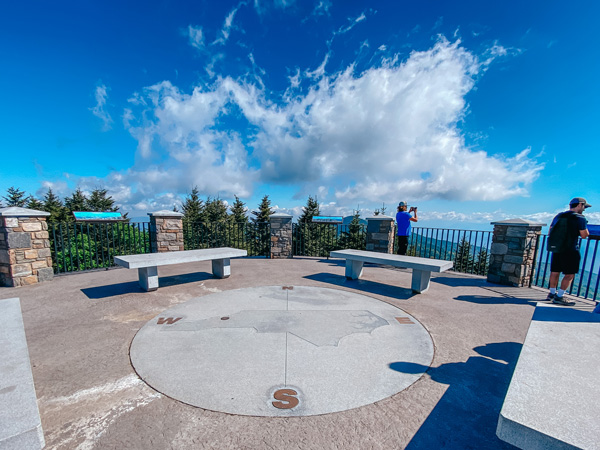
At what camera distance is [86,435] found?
1731mm

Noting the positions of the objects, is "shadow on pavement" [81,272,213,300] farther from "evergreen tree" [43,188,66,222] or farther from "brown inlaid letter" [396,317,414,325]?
"evergreen tree" [43,188,66,222]

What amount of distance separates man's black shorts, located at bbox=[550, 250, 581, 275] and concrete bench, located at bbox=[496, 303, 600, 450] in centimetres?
310

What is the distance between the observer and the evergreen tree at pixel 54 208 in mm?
20936

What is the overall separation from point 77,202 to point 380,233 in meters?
29.2

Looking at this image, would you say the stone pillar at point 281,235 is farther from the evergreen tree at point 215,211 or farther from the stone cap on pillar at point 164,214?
the evergreen tree at point 215,211

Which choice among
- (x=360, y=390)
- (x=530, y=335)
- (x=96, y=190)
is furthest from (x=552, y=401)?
(x=96, y=190)

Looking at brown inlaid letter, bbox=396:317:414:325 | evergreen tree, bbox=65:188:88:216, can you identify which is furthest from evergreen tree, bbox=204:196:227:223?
brown inlaid letter, bbox=396:317:414:325

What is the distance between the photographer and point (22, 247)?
503 centimetres

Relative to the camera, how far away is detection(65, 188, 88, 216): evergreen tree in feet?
→ 78.2

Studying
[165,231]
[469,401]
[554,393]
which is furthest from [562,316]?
[165,231]

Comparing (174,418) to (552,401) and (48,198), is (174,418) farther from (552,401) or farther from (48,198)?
(48,198)

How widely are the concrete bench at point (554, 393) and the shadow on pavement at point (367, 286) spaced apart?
2.73m

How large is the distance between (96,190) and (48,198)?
4161 millimetres

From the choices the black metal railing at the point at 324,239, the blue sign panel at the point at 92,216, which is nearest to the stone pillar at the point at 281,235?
the black metal railing at the point at 324,239
